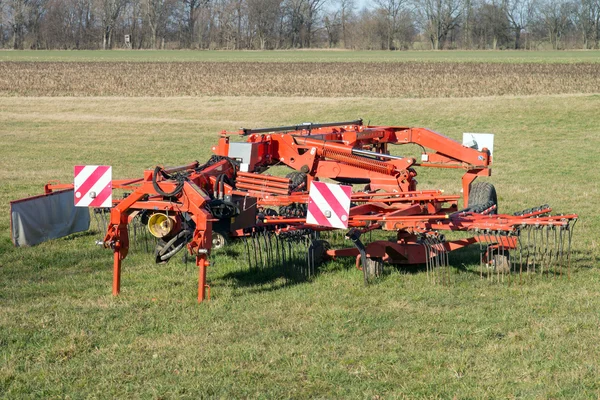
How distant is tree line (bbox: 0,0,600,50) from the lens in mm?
110500

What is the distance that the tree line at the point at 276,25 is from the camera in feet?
363

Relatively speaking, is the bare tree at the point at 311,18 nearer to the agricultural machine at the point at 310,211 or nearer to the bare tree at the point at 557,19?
the bare tree at the point at 557,19

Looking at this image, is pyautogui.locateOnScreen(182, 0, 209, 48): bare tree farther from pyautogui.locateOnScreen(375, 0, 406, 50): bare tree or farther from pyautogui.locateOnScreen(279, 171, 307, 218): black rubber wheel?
pyautogui.locateOnScreen(279, 171, 307, 218): black rubber wheel

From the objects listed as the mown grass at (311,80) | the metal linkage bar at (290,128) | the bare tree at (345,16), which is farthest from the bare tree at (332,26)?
the metal linkage bar at (290,128)

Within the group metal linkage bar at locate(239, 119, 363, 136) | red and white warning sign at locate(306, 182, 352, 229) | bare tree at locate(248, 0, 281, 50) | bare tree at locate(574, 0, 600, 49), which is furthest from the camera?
bare tree at locate(248, 0, 281, 50)

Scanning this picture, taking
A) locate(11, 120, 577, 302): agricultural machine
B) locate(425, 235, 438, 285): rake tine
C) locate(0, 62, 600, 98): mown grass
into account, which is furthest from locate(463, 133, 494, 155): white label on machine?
locate(0, 62, 600, 98): mown grass

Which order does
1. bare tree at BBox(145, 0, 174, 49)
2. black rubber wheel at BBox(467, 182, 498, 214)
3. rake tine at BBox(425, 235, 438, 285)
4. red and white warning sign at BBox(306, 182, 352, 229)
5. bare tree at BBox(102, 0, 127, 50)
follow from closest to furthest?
red and white warning sign at BBox(306, 182, 352, 229), rake tine at BBox(425, 235, 438, 285), black rubber wheel at BBox(467, 182, 498, 214), bare tree at BBox(102, 0, 127, 50), bare tree at BBox(145, 0, 174, 49)

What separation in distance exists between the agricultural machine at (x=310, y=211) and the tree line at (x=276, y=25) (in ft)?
318

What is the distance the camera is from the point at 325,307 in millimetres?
7719

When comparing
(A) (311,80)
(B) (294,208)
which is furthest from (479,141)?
(A) (311,80)

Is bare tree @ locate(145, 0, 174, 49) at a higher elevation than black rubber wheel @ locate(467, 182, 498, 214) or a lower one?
higher

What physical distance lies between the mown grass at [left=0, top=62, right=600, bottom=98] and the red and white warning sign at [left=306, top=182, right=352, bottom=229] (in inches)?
1143

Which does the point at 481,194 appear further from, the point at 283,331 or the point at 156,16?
the point at 156,16

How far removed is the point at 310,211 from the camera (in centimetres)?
811
